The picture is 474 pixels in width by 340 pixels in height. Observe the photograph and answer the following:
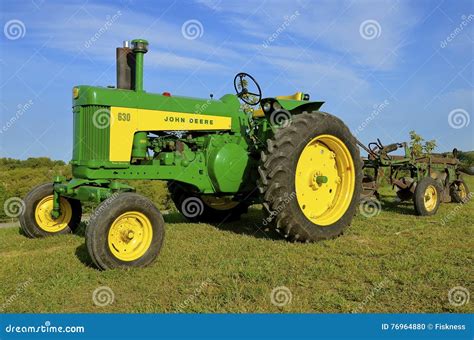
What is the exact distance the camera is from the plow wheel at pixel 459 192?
11.1 m

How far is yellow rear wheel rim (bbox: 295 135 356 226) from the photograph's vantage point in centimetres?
618

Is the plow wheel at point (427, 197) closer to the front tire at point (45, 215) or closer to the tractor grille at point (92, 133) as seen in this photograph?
the tractor grille at point (92, 133)

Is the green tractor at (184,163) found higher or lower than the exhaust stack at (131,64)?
lower

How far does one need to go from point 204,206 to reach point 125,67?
9.50 feet

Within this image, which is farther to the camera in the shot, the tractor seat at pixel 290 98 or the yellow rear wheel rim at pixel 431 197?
the yellow rear wheel rim at pixel 431 197

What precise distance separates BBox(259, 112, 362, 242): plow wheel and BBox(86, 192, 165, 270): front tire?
151 centimetres

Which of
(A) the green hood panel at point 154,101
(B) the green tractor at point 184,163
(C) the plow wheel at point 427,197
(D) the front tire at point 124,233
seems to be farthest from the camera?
(C) the plow wheel at point 427,197

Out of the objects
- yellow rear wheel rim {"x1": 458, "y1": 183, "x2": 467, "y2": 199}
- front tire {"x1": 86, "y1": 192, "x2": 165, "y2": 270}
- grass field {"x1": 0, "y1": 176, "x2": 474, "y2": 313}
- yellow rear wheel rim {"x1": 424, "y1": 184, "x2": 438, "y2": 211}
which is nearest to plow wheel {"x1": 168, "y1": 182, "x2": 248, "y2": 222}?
grass field {"x1": 0, "y1": 176, "x2": 474, "y2": 313}

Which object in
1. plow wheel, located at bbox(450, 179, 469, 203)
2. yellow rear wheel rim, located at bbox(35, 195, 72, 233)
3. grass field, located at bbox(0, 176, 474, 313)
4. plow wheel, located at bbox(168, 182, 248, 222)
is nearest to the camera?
grass field, located at bbox(0, 176, 474, 313)

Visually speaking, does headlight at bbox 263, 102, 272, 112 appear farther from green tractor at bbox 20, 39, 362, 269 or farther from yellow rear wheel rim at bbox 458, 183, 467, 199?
yellow rear wheel rim at bbox 458, 183, 467, 199

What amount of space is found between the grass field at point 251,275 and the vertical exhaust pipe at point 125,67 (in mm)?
2167

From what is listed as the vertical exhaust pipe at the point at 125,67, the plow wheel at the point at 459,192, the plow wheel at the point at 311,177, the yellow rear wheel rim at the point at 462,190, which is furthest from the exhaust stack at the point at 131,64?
the yellow rear wheel rim at the point at 462,190

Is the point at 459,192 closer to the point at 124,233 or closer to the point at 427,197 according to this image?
the point at 427,197

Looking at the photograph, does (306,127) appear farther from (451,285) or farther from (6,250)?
(6,250)
